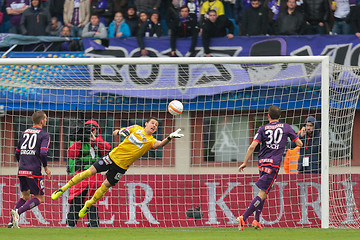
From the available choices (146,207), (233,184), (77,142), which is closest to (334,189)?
(233,184)

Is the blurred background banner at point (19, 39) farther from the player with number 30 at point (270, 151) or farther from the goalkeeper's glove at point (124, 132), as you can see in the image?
the player with number 30 at point (270, 151)

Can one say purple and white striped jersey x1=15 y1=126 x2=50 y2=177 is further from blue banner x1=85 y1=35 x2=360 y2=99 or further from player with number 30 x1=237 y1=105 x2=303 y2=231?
blue banner x1=85 y1=35 x2=360 y2=99

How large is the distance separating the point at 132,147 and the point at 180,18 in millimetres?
6248

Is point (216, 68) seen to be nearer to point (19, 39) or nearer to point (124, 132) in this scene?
point (19, 39)

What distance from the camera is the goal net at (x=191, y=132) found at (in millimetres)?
12648

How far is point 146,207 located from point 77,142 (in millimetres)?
1937

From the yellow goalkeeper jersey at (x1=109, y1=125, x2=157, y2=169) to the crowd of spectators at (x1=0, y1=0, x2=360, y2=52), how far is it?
5900 mm

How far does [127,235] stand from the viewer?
938cm

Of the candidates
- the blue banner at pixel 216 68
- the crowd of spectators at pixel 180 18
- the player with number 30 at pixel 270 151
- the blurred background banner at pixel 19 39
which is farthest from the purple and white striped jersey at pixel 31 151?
the blurred background banner at pixel 19 39

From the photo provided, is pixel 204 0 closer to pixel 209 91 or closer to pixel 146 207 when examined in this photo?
pixel 209 91

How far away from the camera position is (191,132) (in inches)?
645

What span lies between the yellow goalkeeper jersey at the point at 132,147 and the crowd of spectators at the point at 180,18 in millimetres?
5900

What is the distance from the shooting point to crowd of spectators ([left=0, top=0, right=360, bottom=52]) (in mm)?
17047

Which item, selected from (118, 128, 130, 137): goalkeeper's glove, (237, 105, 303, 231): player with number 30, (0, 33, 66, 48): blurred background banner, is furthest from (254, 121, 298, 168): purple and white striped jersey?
(0, 33, 66, 48): blurred background banner
